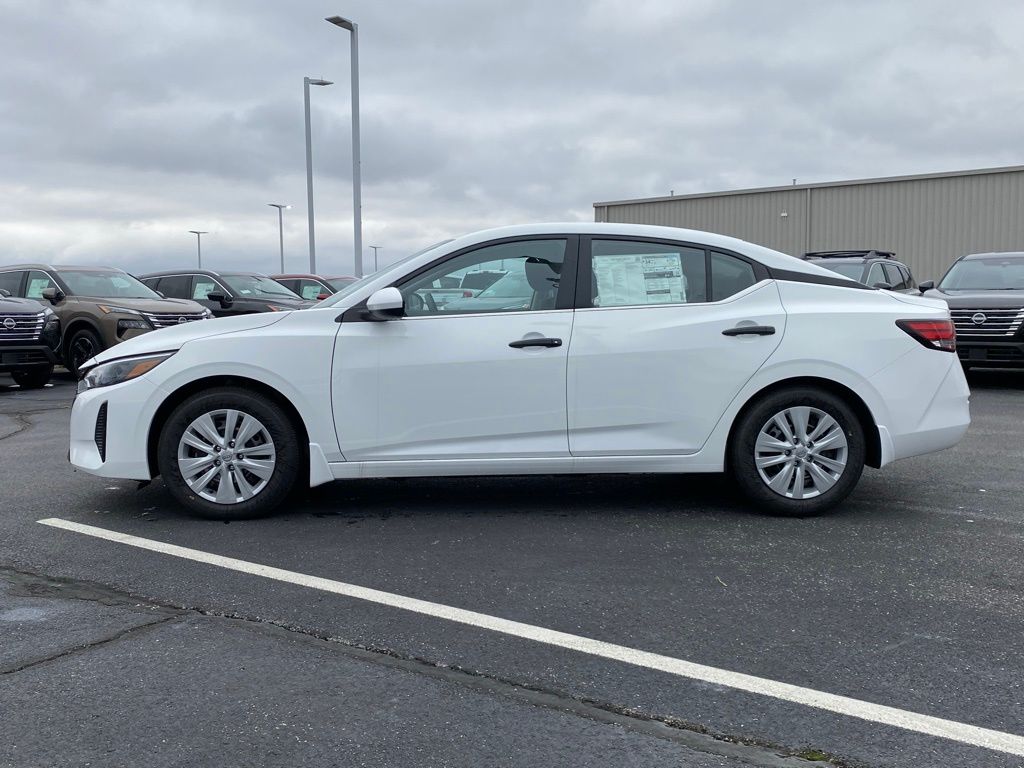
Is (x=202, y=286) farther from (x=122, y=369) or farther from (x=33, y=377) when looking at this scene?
(x=122, y=369)

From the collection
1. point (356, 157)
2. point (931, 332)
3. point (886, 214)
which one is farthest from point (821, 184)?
point (931, 332)

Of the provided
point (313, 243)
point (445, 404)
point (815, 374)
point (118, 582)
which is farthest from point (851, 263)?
point (313, 243)

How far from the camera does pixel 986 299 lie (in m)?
12.0

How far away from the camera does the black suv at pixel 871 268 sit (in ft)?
46.6

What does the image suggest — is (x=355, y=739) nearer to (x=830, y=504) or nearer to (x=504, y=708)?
(x=504, y=708)

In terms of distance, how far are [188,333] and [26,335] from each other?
28.5 ft

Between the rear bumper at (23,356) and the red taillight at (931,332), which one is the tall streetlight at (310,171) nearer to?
the rear bumper at (23,356)

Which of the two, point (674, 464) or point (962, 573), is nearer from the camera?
point (962, 573)

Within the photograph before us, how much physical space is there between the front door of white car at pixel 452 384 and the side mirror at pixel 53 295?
34.4 ft

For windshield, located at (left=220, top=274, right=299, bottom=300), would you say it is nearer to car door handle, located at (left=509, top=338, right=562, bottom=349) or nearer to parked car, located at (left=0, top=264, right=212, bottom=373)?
parked car, located at (left=0, top=264, right=212, bottom=373)

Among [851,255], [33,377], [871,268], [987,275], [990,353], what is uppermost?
[851,255]

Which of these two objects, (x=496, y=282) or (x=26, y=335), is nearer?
(x=496, y=282)

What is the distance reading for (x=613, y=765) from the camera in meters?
2.79

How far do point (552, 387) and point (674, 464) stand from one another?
81cm
